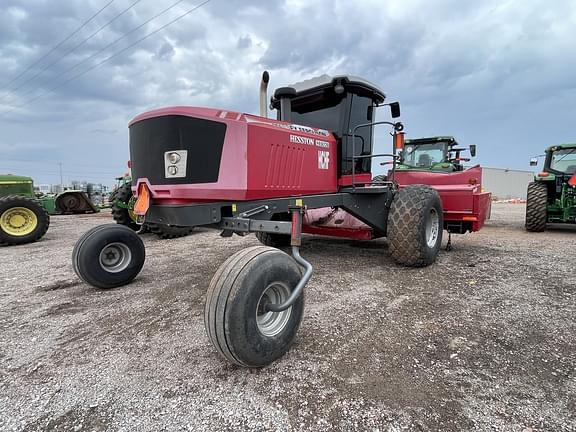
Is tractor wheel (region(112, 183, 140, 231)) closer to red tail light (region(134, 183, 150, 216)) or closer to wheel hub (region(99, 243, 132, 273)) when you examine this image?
wheel hub (region(99, 243, 132, 273))

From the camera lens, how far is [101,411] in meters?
1.78

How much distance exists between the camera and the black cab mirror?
4.45 meters

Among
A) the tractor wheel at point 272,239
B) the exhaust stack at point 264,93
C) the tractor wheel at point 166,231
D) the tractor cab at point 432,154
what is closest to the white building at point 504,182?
the tractor cab at point 432,154

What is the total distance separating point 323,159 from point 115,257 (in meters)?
2.77

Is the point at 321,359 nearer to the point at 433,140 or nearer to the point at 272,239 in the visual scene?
the point at 272,239

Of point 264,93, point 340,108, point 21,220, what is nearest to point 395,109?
point 340,108

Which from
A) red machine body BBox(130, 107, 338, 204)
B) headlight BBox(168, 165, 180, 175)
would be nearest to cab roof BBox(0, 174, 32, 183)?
red machine body BBox(130, 107, 338, 204)

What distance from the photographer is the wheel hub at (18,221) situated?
7043 millimetres

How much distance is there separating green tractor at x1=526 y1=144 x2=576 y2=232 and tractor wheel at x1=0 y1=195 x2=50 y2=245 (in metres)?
11.7

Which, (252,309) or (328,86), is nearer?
(252,309)

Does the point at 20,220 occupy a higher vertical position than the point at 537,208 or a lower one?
lower

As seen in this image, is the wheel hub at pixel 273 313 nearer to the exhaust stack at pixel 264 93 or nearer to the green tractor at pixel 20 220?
the exhaust stack at pixel 264 93

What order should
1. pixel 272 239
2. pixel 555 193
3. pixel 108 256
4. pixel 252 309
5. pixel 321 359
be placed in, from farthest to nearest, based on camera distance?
pixel 555 193 < pixel 272 239 < pixel 108 256 < pixel 321 359 < pixel 252 309

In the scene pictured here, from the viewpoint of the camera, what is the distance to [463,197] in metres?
5.39
